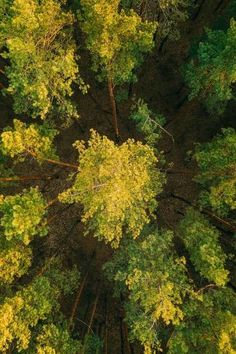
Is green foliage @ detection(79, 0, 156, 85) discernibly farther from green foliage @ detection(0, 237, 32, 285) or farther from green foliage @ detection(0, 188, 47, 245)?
green foliage @ detection(0, 237, 32, 285)

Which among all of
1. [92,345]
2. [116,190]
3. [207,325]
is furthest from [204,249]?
[92,345]

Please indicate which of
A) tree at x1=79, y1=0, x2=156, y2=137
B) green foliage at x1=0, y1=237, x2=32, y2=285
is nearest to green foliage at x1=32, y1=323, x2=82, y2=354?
green foliage at x1=0, y1=237, x2=32, y2=285

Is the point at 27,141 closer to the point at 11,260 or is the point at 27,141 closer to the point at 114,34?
the point at 11,260

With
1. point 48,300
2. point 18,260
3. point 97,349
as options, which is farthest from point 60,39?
point 97,349

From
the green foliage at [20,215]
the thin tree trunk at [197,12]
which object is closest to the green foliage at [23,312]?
the green foliage at [20,215]

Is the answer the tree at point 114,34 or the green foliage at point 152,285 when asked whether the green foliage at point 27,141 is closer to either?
the tree at point 114,34

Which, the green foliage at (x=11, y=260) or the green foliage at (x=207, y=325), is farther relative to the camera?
the green foliage at (x=11, y=260)

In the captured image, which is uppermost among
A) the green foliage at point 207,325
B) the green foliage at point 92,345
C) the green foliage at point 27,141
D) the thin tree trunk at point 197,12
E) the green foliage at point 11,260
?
the thin tree trunk at point 197,12

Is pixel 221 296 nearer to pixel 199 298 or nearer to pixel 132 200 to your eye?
pixel 199 298
